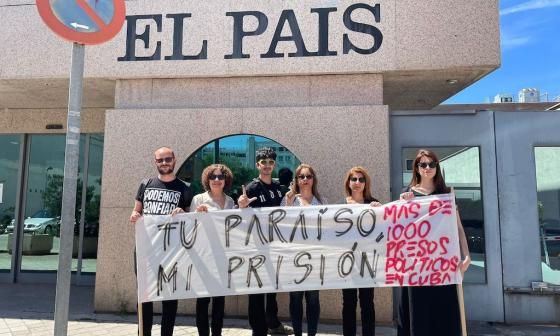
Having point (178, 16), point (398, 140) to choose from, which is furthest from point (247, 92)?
point (398, 140)

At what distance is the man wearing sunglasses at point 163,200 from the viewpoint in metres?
4.17

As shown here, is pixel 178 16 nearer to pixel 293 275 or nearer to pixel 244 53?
pixel 244 53

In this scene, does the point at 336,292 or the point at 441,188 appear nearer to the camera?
the point at 441,188

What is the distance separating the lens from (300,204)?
4.39 metres

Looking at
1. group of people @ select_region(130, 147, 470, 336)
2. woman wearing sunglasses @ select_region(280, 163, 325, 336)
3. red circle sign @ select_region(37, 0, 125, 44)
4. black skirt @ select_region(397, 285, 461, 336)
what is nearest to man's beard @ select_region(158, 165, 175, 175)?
group of people @ select_region(130, 147, 470, 336)

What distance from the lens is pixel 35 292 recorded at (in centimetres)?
714

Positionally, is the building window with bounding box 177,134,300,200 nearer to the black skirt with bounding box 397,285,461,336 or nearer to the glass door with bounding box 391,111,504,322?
the glass door with bounding box 391,111,504,322

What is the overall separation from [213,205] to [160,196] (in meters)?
0.51

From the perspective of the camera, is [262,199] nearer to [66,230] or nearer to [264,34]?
[66,230]

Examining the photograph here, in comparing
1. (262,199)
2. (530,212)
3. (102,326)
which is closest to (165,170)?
(262,199)

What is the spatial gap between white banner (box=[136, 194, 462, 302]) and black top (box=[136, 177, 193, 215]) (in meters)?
0.10

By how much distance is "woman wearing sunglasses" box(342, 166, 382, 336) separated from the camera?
13.5 ft

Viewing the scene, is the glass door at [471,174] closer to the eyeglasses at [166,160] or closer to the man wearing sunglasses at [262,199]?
the man wearing sunglasses at [262,199]

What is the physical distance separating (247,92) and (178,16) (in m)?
1.39
